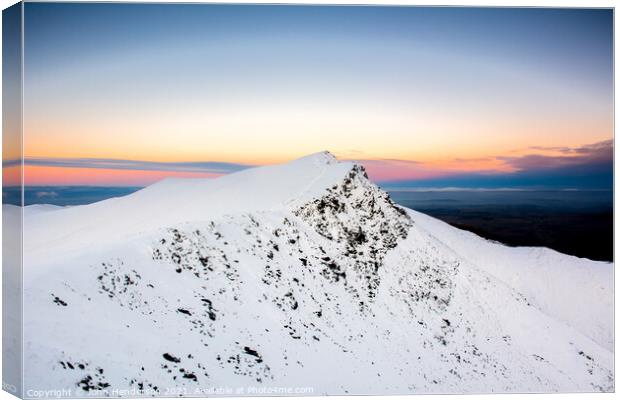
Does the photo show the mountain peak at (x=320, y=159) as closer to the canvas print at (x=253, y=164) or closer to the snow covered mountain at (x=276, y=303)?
the snow covered mountain at (x=276, y=303)

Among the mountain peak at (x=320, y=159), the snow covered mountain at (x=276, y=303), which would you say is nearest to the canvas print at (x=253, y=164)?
the snow covered mountain at (x=276, y=303)

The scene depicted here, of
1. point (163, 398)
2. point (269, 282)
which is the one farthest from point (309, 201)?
point (163, 398)

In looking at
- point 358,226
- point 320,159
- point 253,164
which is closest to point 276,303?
point 253,164

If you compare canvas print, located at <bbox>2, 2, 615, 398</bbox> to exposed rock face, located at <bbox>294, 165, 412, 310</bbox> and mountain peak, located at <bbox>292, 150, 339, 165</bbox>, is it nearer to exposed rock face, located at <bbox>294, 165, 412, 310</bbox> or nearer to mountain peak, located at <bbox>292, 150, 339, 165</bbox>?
exposed rock face, located at <bbox>294, 165, 412, 310</bbox>

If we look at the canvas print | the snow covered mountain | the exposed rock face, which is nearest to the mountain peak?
the snow covered mountain

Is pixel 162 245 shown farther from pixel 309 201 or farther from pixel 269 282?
pixel 309 201

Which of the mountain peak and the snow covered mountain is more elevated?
the mountain peak

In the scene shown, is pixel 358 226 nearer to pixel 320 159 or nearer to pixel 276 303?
pixel 320 159
